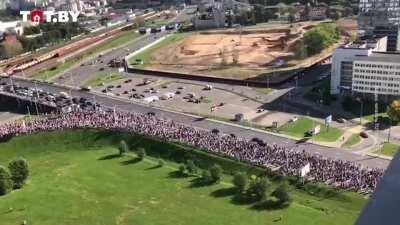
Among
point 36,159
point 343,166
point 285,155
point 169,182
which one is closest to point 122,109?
point 36,159

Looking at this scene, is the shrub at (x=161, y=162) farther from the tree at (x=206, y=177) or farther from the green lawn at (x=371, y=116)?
→ the green lawn at (x=371, y=116)

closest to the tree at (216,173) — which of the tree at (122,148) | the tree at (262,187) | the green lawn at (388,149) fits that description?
the tree at (262,187)

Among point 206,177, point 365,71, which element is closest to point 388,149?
point 365,71

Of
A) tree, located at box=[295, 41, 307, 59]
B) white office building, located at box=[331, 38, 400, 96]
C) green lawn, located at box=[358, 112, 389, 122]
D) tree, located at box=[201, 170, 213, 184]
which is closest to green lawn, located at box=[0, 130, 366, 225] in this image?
tree, located at box=[201, 170, 213, 184]

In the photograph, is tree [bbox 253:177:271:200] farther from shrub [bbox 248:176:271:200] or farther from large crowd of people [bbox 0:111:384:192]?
large crowd of people [bbox 0:111:384:192]

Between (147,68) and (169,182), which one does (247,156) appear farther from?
(147,68)
